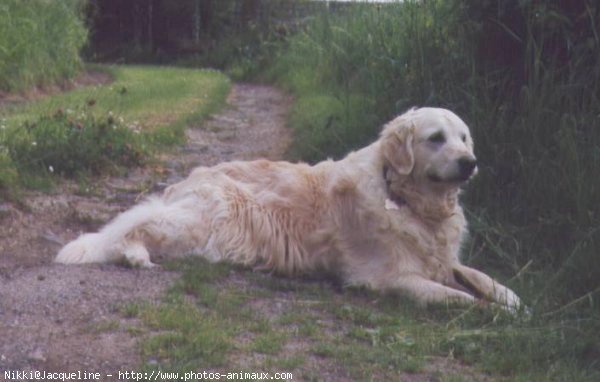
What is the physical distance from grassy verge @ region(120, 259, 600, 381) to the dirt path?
145 mm

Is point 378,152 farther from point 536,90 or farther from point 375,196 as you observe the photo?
point 536,90

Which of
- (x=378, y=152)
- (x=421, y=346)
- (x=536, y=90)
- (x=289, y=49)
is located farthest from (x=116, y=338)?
(x=289, y=49)

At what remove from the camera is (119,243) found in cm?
554

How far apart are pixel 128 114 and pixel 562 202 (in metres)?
6.47

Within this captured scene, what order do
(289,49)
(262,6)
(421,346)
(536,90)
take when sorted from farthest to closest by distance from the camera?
(262,6) < (289,49) < (536,90) < (421,346)

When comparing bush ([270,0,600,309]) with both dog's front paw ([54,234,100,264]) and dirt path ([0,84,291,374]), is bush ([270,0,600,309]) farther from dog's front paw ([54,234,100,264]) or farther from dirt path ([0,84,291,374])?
dog's front paw ([54,234,100,264])

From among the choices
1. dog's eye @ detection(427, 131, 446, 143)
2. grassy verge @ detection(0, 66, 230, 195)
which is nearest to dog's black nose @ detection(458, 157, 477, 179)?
dog's eye @ detection(427, 131, 446, 143)

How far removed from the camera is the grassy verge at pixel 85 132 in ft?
23.9

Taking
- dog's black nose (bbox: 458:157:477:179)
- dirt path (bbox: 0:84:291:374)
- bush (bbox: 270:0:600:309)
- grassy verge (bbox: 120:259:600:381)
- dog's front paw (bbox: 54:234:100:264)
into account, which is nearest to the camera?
dirt path (bbox: 0:84:291:374)

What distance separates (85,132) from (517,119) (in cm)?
348

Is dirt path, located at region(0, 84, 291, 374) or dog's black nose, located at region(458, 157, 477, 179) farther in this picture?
dog's black nose, located at region(458, 157, 477, 179)

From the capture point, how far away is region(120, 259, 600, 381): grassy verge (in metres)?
3.94

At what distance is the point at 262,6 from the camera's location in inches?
949

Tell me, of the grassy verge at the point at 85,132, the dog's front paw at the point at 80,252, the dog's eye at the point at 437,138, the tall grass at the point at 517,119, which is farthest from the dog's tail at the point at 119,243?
the tall grass at the point at 517,119
